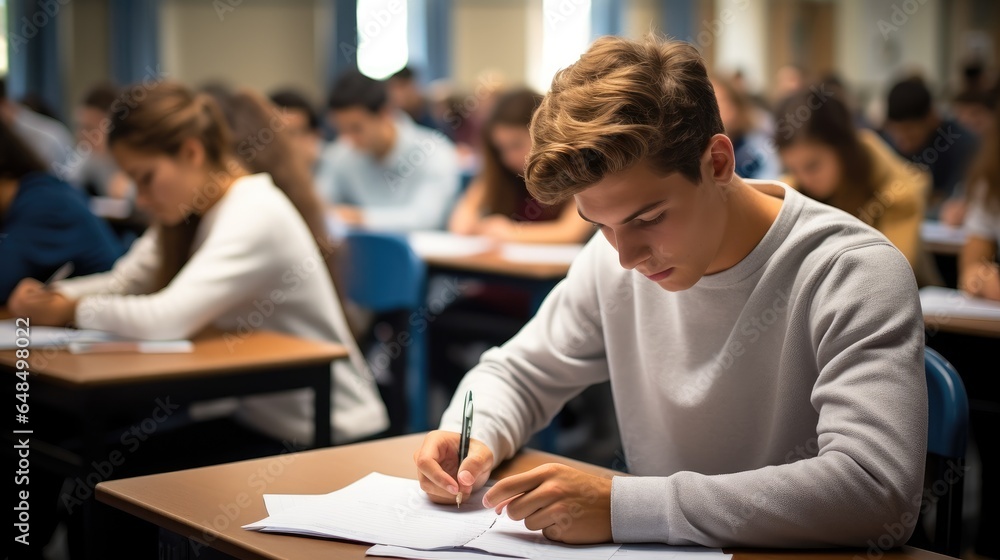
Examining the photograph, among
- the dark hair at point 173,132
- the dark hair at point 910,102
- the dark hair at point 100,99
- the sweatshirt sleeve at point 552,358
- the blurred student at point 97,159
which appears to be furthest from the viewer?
the dark hair at point 100,99

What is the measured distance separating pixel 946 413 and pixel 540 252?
228cm

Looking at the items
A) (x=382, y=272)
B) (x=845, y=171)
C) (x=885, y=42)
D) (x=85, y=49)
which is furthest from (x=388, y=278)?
(x=885, y=42)

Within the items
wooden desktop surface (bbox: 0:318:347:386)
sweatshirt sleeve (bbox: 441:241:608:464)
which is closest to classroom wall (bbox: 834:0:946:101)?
wooden desktop surface (bbox: 0:318:347:386)

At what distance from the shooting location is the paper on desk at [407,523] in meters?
1.10

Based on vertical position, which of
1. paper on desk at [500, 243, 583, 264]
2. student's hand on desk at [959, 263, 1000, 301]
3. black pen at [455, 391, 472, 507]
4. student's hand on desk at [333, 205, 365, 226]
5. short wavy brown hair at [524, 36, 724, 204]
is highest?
short wavy brown hair at [524, 36, 724, 204]

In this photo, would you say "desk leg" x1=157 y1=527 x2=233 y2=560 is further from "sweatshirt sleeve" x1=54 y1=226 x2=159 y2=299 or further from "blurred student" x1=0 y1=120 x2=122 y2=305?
"blurred student" x1=0 y1=120 x2=122 y2=305

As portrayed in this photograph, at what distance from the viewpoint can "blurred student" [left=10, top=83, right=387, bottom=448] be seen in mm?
2221

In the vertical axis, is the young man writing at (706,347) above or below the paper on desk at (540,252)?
above

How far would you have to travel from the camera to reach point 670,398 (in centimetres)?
142

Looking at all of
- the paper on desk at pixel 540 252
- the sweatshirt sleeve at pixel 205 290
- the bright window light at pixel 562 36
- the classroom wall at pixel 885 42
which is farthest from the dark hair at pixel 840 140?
the classroom wall at pixel 885 42

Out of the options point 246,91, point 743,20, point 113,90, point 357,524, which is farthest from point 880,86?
point 357,524

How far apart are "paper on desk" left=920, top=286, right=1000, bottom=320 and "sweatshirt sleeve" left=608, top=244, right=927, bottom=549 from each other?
1.21 metres

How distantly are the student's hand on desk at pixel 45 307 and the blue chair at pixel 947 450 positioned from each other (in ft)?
5.86

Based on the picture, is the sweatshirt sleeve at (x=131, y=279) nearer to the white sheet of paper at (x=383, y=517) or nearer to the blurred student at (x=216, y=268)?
the blurred student at (x=216, y=268)
